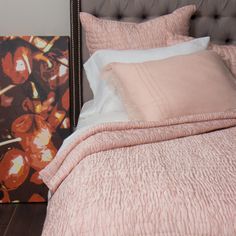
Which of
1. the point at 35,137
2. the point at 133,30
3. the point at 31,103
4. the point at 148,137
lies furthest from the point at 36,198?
the point at 148,137

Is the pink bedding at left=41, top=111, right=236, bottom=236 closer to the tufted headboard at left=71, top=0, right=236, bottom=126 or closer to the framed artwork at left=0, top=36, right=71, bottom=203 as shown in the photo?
the framed artwork at left=0, top=36, right=71, bottom=203

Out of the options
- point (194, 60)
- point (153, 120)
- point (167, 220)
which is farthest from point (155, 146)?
point (194, 60)

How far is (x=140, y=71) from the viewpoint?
160 centimetres

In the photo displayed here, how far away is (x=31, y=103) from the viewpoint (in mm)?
2125

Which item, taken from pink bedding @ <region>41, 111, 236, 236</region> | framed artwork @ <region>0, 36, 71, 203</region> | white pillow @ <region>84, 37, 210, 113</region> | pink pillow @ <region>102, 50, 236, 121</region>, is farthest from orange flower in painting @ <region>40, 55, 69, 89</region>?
pink bedding @ <region>41, 111, 236, 236</region>

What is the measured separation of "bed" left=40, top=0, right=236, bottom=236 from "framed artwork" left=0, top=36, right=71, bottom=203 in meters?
0.10

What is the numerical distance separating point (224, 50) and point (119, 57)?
51 centimetres

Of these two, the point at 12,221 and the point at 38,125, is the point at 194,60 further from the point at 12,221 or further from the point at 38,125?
the point at 12,221

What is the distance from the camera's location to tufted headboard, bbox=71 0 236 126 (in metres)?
2.15

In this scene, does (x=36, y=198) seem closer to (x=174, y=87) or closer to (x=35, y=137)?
(x=35, y=137)

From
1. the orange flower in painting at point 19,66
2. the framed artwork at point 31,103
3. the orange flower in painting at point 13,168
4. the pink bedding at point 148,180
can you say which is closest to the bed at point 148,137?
the pink bedding at point 148,180

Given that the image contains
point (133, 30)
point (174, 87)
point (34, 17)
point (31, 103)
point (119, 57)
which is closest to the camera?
point (174, 87)

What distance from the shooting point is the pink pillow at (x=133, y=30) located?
78.3 inches

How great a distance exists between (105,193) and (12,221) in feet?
4.09
